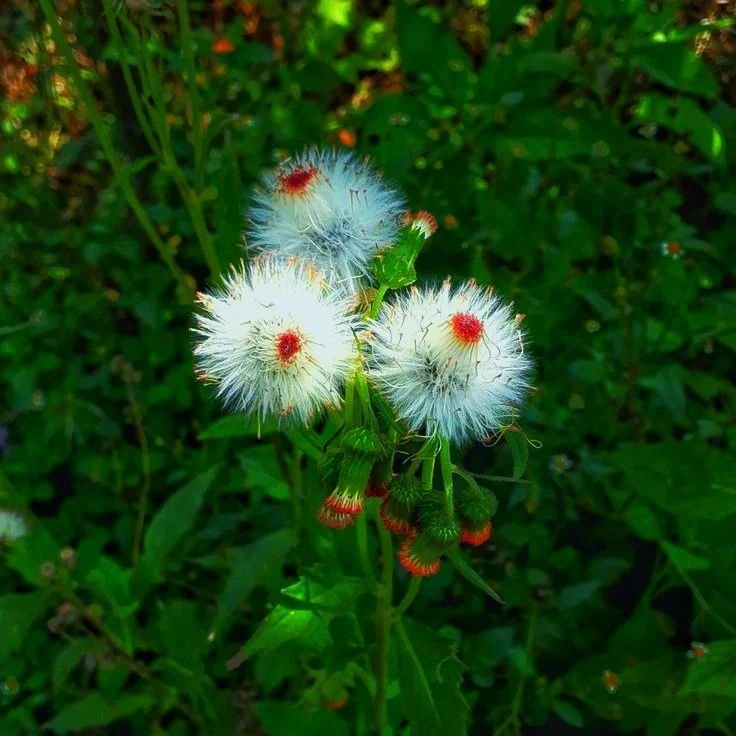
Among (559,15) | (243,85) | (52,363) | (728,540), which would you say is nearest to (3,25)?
(243,85)

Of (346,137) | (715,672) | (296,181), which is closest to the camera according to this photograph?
(296,181)

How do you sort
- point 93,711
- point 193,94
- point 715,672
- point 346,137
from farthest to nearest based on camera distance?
point 346,137, point 93,711, point 193,94, point 715,672

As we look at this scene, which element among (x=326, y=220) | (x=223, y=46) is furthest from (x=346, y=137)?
(x=326, y=220)

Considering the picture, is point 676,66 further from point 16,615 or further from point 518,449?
point 16,615

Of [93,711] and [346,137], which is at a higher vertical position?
[346,137]

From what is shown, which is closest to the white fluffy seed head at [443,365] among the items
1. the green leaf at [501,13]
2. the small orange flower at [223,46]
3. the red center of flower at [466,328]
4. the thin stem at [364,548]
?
the red center of flower at [466,328]

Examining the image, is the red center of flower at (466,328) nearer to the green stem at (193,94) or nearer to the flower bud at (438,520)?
the flower bud at (438,520)

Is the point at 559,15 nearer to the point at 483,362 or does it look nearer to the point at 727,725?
the point at 483,362

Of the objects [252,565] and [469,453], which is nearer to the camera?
[252,565]
